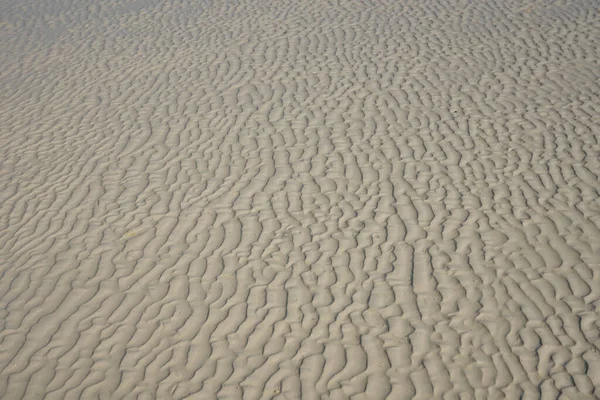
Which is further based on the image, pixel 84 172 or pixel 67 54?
pixel 67 54

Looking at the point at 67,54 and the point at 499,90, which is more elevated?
the point at 67,54

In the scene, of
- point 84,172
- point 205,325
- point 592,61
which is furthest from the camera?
point 592,61

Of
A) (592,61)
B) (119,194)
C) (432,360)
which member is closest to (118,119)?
(119,194)

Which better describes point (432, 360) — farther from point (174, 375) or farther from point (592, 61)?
point (592, 61)

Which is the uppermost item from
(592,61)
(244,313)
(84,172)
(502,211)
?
(84,172)

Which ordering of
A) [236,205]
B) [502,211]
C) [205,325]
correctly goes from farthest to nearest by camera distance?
[236,205] < [502,211] < [205,325]

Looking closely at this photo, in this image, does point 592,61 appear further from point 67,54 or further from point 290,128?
point 67,54
